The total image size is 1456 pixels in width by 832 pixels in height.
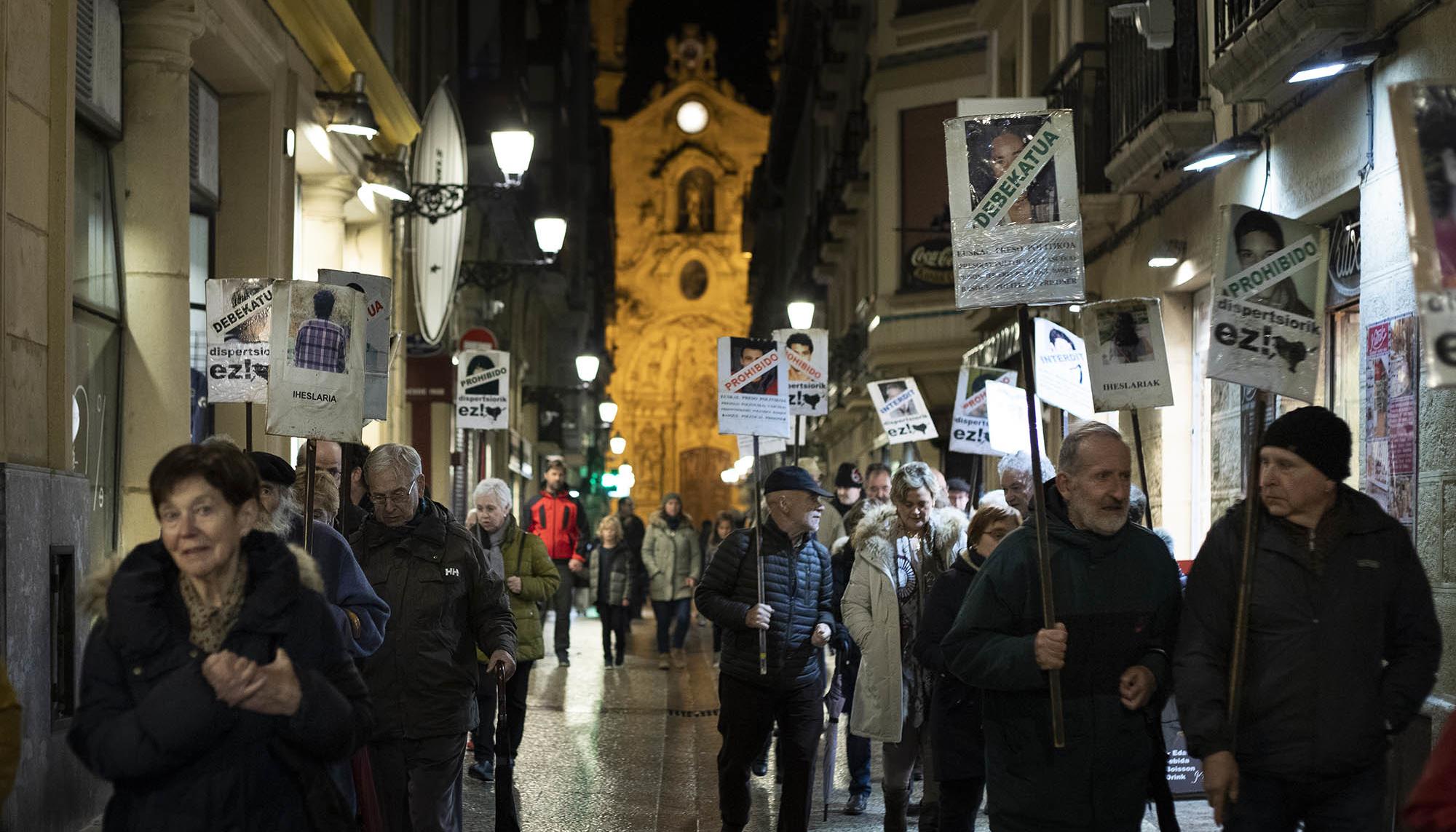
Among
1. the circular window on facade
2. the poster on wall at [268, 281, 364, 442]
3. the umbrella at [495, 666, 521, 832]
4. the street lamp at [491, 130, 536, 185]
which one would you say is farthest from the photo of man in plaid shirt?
the circular window on facade

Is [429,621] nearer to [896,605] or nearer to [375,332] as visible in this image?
[375,332]

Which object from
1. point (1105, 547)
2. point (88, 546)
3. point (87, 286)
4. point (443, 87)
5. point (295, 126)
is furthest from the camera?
point (443, 87)

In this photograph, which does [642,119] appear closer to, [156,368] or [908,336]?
[908,336]

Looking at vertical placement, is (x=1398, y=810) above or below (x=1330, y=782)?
below

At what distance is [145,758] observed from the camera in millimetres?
3879

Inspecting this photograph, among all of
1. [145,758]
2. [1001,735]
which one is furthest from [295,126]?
[145,758]

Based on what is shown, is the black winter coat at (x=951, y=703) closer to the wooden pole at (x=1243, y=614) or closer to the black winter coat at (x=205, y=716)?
the wooden pole at (x=1243, y=614)

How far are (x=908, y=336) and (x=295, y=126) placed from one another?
1217cm

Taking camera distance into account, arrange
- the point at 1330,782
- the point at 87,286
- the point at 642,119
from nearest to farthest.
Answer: the point at 1330,782 → the point at 87,286 → the point at 642,119

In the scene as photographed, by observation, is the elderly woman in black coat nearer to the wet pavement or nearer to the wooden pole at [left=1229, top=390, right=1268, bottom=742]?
the wooden pole at [left=1229, top=390, right=1268, bottom=742]

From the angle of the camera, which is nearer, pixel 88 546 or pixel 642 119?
pixel 88 546

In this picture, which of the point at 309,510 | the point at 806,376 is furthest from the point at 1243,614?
the point at 806,376

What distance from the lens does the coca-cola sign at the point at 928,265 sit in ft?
80.8

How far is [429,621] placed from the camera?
7.28m
